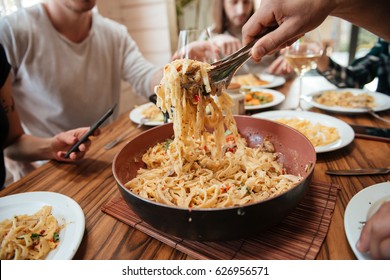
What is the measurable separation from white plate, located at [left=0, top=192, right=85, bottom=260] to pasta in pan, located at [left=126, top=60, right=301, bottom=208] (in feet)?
0.68

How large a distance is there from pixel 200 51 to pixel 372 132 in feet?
3.27

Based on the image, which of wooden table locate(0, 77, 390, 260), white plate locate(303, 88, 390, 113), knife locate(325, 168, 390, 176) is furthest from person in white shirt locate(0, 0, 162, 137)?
knife locate(325, 168, 390, 176)

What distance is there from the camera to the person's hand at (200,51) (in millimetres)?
1541

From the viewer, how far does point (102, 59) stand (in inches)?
96.6

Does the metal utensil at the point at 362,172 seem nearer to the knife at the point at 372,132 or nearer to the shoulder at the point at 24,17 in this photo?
the knife at the point at 372,132

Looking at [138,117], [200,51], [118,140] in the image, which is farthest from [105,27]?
[118,140]

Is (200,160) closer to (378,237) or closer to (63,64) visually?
(378,237)

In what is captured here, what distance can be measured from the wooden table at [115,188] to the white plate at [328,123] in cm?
5

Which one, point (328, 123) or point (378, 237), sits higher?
point (378, 237)

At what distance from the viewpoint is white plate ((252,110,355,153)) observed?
1182 millimetres

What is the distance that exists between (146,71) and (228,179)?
1.75m

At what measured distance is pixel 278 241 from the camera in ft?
2.49

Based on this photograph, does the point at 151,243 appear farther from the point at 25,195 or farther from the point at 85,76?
the point at 85,76
